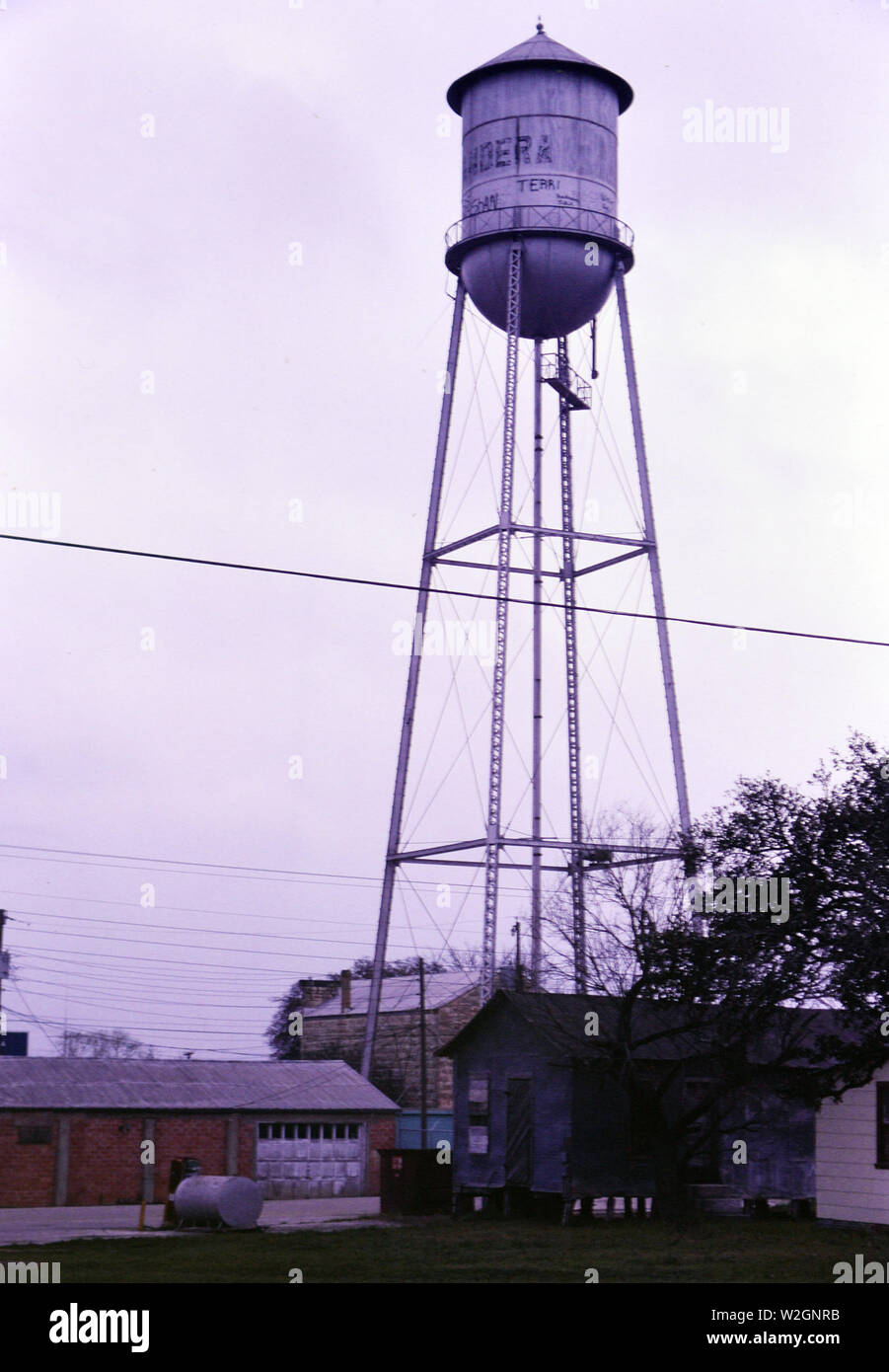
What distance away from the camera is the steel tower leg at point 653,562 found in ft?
121

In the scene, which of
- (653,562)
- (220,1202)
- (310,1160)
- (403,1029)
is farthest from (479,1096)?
(403,1029)

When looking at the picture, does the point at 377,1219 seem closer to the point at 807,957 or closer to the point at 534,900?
the point at 534,900

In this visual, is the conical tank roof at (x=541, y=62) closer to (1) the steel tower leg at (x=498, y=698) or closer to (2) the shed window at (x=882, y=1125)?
(1) the steel tower leg at (x=498, y=698)

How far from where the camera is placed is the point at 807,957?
1204 inches

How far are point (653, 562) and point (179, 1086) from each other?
65.2ft

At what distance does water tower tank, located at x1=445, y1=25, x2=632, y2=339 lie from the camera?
38062 mm

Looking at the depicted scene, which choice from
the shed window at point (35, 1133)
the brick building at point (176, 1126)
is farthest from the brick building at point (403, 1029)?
the shed window at point (35, 1133)

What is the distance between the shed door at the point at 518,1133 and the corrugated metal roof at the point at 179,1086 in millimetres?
14090

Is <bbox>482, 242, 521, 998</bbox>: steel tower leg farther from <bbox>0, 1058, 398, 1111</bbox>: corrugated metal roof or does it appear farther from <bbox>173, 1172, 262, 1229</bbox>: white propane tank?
<bbox>0, 1058, 398, 1111</bbox>: corrugated metal roof

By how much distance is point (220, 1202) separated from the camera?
33.0 metres

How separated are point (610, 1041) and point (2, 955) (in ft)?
93.9

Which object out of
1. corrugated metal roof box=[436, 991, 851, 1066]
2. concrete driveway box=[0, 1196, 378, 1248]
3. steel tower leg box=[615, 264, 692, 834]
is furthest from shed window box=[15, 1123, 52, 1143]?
steel tower leg box=[615, 264, 692, 834]

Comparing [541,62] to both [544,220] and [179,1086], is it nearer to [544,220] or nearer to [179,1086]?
[544,220]
